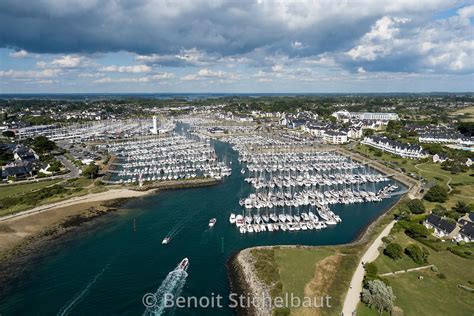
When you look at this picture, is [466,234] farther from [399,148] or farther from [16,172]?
[16,172]

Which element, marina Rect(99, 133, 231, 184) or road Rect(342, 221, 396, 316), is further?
marina Rect(99, 133, 231, 184)

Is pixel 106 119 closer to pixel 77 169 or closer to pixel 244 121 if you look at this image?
pixel 244 121

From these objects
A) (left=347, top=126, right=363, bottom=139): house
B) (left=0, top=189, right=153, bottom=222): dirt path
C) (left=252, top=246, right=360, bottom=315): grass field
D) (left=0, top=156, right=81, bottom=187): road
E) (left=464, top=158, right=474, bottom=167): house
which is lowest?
(left=252, top=246, right=360, bottom=315): grass field

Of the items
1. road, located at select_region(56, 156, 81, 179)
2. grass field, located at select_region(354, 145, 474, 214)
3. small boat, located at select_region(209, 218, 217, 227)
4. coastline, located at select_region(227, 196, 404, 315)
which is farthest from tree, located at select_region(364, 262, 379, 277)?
road, located at select_region(56, 156, 81, 179)

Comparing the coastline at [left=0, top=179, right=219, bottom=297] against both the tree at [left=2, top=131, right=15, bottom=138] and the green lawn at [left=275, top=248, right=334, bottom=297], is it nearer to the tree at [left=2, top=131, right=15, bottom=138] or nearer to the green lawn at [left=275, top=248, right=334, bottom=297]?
the green lawn at [left=275, top=248, right=334, bottom=297]

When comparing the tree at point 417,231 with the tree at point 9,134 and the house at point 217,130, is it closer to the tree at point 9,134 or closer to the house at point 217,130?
A: the house at point 217,130
